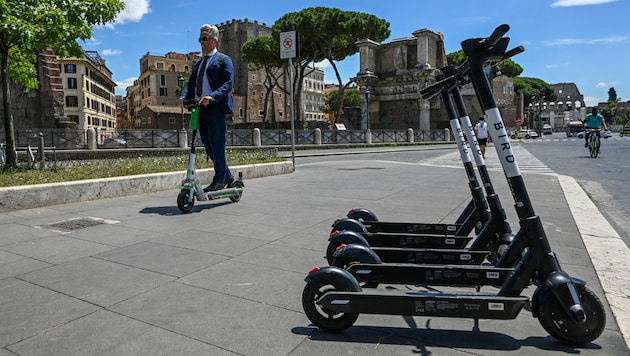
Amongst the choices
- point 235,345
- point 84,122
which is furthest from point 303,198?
point 84,122

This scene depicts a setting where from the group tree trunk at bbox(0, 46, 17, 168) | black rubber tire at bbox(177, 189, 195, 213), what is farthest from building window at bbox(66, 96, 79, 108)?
black rubber tire at bbox(177, 189, 195, 213)

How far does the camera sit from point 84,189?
6.65 m

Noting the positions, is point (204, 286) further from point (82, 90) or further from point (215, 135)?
point (82, 90)

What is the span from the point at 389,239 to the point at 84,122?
83.8m

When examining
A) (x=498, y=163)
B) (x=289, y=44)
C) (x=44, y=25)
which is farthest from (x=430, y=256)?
(x=498, y=163)

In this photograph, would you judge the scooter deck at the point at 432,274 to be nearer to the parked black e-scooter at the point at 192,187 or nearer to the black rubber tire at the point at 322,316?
the black rubber tire at the point at 322,316

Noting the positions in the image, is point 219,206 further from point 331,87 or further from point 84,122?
point 331,87

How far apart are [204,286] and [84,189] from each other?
14.9 feet

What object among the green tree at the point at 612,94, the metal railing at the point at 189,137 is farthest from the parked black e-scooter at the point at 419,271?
the green tree at the point at 612,94

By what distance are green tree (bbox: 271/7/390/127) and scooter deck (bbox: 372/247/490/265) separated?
4798cm

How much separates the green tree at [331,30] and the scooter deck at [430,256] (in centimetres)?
4798

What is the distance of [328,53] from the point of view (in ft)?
171

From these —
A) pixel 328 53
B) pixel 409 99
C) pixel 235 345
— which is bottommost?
pixel 235 345

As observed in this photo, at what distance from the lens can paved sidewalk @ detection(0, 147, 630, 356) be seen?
223cm
